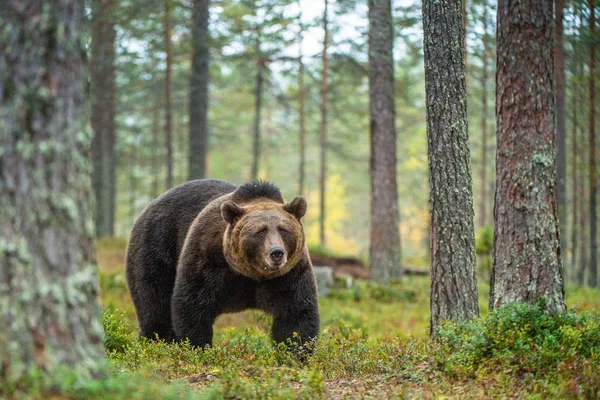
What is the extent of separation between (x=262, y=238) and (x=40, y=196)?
377cm

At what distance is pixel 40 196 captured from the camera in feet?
11.6

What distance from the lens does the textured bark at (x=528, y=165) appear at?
638cm

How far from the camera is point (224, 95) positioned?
35000 mm

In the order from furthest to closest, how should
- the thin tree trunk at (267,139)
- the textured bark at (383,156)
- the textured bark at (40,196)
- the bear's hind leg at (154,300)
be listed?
the thin tree trunk at (267,139) → the textured bark at (383,156) → the bear's hind leg at (154,300) → the textured bark at (40,196)

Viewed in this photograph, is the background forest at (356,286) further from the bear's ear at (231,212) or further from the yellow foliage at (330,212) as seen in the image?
the yellow foliage at (330,212)

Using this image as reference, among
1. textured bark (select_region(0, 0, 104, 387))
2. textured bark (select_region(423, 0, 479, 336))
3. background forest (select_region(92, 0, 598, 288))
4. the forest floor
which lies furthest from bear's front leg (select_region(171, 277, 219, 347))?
background forest (select_region(92, 0, 598, 288))

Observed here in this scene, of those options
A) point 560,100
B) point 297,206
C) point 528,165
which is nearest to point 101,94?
point 560,100

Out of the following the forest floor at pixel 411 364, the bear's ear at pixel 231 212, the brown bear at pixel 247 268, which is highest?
the bear's ear at pixel 231 212

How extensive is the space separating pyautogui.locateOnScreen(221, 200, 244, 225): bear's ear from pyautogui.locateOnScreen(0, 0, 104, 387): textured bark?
3.69 meters

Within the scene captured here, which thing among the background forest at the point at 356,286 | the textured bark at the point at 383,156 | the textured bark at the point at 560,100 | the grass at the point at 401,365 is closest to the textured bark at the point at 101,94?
the background forest at the point at 356,286

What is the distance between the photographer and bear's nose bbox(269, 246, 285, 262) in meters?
6.76

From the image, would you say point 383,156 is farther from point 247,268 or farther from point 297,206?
point 247,268

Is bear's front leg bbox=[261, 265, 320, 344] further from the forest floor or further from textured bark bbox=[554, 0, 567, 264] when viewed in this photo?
textured bark bbox=[554, 0, 567, 264]

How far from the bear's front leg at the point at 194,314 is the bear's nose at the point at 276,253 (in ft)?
3.83
